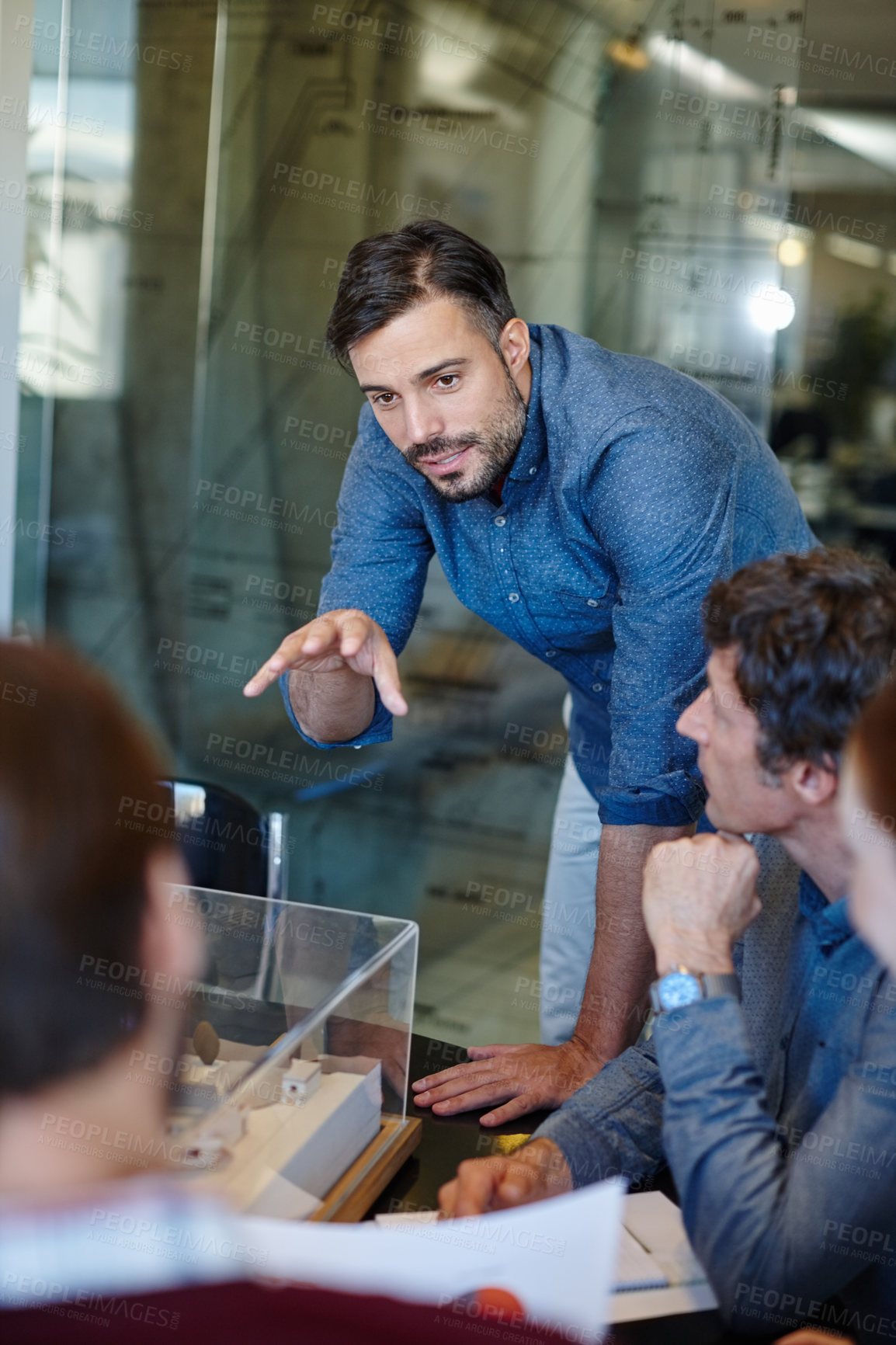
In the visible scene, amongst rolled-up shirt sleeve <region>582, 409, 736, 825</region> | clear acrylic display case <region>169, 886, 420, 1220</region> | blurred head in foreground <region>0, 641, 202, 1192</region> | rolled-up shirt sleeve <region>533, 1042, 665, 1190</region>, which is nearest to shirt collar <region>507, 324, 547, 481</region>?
rolled-up shirt sleeve <region>582, 409, 736, 825</region>

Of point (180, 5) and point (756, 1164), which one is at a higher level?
point (180, 5)

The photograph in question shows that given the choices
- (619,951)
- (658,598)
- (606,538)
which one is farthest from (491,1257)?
(606,538)

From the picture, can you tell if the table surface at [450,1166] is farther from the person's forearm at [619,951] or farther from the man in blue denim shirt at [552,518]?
the person's forearm at [619,951]

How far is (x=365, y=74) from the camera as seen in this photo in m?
3.58

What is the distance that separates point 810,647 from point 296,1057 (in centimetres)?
67

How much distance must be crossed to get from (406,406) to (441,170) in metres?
1.90

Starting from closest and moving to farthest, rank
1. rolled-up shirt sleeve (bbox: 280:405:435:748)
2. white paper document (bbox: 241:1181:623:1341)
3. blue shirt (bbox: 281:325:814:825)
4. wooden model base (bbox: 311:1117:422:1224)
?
white paper document (bbox: 241:1181:623:1341) → wooden model base (bbox: 311:1117:422:1224) → blue shirt (bbox: 281:325:814:825) → rolled-up shirt sleeve (bbox: 280:405:435:748)

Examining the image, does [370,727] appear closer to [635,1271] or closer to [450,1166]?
[450,1166]

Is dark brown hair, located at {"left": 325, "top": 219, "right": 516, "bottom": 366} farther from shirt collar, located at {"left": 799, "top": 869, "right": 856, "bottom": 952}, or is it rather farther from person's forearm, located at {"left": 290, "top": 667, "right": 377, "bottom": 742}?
shirt collar, located at {"left": 799, "top": 869, "right": 856, "bottom": 952}

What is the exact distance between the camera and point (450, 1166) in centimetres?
141

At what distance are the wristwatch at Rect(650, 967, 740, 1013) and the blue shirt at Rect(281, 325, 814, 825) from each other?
543 mm

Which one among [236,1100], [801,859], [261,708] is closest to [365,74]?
[261,708]

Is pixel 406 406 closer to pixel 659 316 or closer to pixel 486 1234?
pixel 486 1234

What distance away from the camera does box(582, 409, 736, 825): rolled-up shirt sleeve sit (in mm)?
1827
